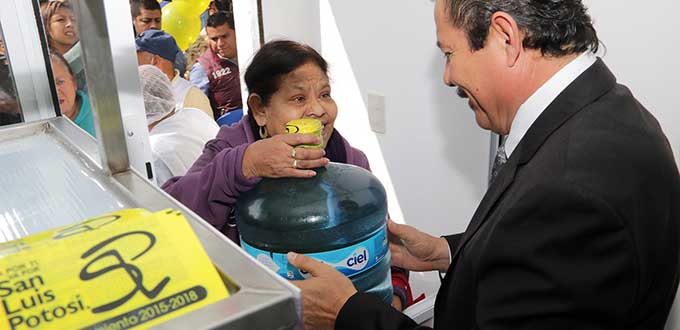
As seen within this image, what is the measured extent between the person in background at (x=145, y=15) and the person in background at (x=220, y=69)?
236 millimetres

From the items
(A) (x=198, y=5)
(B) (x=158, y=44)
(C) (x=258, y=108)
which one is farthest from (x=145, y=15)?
(C) (x=258, y=108)

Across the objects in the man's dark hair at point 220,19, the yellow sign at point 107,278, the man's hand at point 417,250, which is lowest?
the man's hand at point 417,250

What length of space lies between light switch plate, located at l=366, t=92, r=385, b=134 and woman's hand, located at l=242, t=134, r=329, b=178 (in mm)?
1141

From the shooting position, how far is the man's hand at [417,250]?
50.7 inches

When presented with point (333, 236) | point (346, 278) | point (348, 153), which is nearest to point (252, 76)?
point (348, 153)

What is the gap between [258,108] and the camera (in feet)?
4.47

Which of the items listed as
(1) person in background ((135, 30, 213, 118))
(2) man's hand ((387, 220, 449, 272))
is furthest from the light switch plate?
(2) man's hand ((387, 220, 449, 272))

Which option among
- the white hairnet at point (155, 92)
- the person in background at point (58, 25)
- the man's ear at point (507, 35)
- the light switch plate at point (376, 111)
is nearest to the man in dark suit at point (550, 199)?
the man's ear at point (507, 35)

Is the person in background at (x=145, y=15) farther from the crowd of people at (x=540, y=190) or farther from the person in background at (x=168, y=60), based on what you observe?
the crowd of people at (x=540, y=190)

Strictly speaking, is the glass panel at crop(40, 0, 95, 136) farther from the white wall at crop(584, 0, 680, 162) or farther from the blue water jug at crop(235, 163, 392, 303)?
the white wall at crop(584, 0, 680, 162)

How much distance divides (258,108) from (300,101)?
0.37ft

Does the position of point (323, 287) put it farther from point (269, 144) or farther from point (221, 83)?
point (221, 83)

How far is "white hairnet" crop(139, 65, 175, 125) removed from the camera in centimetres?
187

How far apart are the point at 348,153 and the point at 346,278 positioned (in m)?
0.52
